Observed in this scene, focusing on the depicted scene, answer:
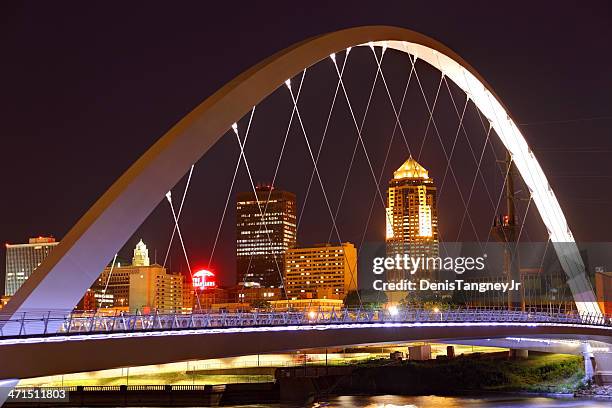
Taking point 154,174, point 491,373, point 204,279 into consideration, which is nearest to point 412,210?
point 204,279

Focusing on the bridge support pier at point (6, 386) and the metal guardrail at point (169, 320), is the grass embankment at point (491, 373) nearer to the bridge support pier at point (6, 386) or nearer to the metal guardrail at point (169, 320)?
the metal guardrail at point (169, 320)

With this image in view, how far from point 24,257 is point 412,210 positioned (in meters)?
50.8

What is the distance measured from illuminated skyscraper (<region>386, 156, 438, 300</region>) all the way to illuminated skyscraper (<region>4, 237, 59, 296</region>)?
43.4 metres

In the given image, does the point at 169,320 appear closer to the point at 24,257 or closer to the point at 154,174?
the point at 154,174

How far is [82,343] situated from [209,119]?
7.97 m

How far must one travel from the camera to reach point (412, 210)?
117 m

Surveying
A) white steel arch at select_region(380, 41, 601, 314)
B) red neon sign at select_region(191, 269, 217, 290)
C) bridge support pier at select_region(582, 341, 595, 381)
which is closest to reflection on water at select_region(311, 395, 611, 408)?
bridge support pier at select_region(582, 341, 595, 381)

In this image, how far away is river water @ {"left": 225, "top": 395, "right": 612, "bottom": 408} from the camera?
3938 cm

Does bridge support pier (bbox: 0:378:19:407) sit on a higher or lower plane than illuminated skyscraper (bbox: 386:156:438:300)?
lower

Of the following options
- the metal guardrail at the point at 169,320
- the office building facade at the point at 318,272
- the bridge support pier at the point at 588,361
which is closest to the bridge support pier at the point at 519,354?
the bridge support pier at the point at 588,361

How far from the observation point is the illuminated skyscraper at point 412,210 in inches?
4414

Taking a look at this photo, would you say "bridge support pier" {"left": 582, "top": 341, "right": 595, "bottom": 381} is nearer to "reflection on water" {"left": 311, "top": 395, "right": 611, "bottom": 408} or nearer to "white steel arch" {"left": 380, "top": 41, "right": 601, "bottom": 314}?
"reflection on water" {"left": 311, "top": 395, "right": 611, "bottom": 408}

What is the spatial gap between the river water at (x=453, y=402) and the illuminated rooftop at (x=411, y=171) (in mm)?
72801

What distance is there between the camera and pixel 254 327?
22750 millimetres
